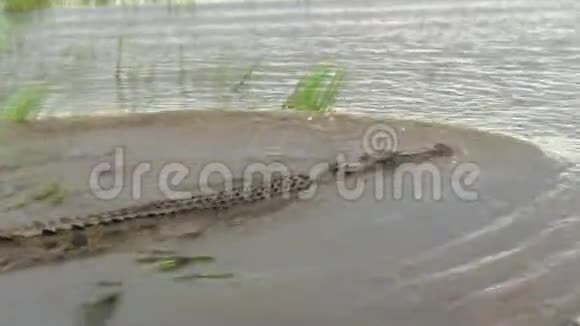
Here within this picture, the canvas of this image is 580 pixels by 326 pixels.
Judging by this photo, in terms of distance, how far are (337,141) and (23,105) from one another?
1841 millimetres

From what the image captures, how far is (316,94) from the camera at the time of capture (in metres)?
5.70

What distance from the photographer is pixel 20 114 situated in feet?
18.1

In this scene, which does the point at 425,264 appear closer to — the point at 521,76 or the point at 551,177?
the point at 551,177

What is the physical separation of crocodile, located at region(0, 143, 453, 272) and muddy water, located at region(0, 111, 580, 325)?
101mm

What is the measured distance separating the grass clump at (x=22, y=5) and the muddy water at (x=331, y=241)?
3.08 metres

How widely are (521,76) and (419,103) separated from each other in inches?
35.0

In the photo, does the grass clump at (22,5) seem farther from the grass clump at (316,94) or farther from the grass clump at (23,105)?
the grass clump at (316,94)

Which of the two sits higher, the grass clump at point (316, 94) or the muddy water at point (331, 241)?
the grass clump at point (316, 94)

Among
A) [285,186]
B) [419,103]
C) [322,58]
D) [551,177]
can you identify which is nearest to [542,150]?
[551,177]

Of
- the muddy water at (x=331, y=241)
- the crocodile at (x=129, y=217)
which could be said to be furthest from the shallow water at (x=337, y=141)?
the crocodile at (x=129, y=217)

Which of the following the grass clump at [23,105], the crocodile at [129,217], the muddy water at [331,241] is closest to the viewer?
the muddy water at [331,241]

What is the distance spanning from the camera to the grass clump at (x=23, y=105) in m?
5.52

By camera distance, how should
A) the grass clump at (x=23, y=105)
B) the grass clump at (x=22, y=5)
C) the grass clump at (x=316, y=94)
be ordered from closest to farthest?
the grass clump at (x=23, y=105) < the grass clump at (x=316, y=94) < the grass clump at (x=22, y=5)

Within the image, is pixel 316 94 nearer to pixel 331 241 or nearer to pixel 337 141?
pixel 337 141
